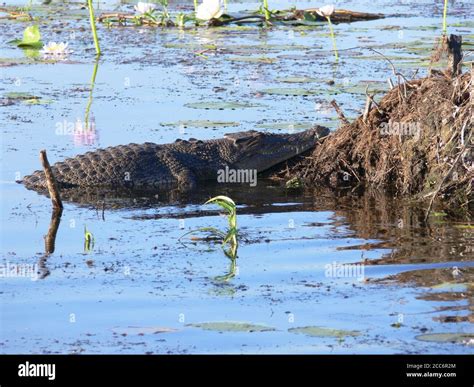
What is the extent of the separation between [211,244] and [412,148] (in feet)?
8.36

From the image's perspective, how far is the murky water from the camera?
20.7 ft

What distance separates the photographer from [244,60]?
1562 cm

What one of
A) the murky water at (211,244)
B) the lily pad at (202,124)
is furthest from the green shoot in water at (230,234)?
the lily pad at (202,124)

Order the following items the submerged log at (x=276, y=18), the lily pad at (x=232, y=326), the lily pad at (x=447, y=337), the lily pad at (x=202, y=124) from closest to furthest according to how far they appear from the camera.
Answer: the lily pad at (x=447, y=337)
the lily pad at (x=232, y=326)
the lily pad at (x=202, y=124)
the submerged log at (x=276, y=18)

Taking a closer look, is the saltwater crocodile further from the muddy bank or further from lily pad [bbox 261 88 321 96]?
lily pad [bbox 261 88 321 96]

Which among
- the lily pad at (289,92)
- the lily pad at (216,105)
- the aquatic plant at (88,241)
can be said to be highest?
the lily pad at (289,92)

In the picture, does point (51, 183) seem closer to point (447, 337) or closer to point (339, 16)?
point (447, 337)

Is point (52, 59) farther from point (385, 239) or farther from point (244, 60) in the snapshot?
point (385, 239)

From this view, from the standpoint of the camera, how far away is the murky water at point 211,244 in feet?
20.7

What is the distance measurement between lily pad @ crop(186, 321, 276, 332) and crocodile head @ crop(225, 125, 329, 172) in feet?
15.2

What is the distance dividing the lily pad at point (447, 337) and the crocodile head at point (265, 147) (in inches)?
191

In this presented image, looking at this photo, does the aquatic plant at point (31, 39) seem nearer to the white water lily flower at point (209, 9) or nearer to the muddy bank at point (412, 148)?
the white water lily flower at point (209, 9)

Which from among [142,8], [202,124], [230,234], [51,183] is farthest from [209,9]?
[230,234]

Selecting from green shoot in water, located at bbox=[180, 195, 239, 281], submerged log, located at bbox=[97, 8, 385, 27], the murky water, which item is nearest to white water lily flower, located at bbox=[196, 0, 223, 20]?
the murky water
